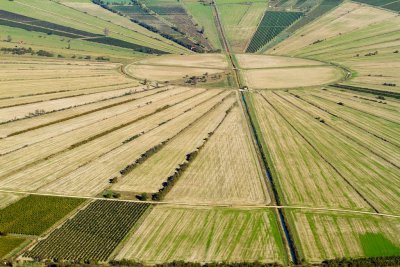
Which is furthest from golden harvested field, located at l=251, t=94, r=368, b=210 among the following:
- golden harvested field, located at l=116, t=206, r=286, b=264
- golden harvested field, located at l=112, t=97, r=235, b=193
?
golden harvested field, located at l=112, t=97, r=235, b=193

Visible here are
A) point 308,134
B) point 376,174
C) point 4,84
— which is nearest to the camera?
point 376,174

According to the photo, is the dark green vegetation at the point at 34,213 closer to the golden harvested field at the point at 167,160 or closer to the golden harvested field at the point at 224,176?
the golden harvested field at the point at 167,160

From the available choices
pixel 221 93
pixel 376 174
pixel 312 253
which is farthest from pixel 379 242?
pixel 221 93

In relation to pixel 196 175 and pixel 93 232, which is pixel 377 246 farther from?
pixel 93 232

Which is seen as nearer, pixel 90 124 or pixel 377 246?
pixel 377 246

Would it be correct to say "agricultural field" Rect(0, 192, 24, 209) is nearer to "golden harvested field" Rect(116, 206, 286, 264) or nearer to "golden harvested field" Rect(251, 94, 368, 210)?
"golden harvested field" Rect(116, 206, 286, 264)

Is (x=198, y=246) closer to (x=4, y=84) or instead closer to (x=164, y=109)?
(x=164, y=109)

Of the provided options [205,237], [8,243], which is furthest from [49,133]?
[205,237]
